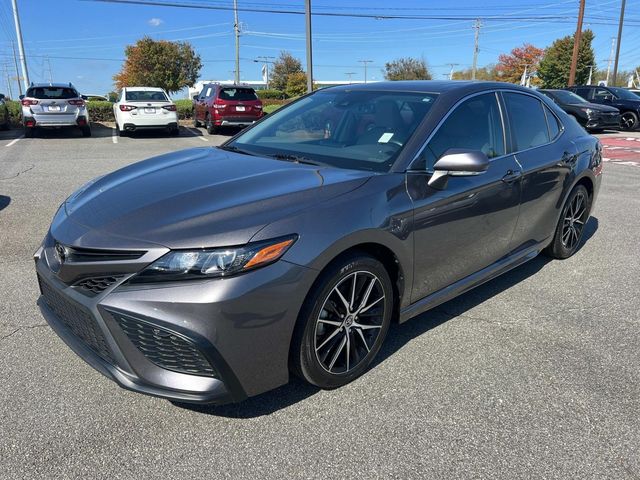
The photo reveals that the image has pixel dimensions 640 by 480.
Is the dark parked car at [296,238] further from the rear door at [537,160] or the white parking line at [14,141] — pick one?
the white parking line at [14,141]

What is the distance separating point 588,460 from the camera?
232 centimetres

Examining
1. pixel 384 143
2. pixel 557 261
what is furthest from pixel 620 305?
pixel 384 143

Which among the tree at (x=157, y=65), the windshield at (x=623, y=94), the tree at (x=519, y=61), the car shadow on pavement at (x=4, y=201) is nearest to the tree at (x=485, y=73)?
the tree at (x=519, y=61)

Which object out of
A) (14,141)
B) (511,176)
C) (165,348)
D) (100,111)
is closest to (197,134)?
(14,141)

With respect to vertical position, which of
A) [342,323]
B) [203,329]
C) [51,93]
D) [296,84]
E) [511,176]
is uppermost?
[296,84]

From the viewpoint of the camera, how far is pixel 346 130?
349 cm

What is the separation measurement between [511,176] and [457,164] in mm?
950

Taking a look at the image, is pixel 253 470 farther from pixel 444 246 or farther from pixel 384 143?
pixel 384 143

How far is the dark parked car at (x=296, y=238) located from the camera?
2.21 meters

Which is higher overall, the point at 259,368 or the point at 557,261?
the point at 259,368

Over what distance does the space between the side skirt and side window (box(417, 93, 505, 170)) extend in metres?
0.80

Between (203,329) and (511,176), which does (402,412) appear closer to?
(203,329)

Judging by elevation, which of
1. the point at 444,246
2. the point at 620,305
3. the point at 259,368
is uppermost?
the point at 444,246

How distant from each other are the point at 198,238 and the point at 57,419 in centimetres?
119
